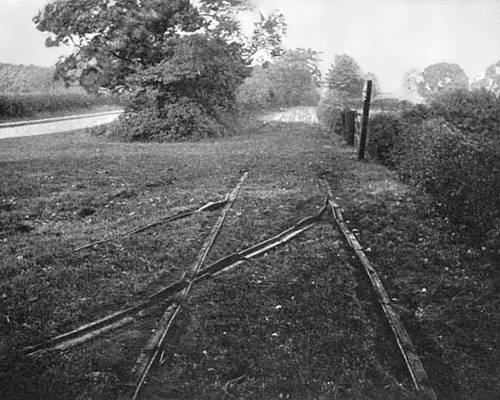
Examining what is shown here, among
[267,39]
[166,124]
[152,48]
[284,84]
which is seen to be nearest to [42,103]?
[152,48]

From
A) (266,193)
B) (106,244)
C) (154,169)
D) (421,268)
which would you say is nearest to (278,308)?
(421,268)

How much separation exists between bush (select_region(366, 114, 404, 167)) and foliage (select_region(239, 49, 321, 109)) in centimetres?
372

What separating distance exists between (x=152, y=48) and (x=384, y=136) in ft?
25.6

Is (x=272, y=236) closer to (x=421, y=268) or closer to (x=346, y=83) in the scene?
(x=421, y=268)

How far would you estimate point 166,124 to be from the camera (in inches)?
549

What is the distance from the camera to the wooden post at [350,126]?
Result: 11.7m

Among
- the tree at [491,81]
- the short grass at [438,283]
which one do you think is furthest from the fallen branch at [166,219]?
the tree at [491,81]

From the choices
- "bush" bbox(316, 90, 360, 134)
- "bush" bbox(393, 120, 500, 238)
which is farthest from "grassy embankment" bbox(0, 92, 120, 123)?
"bush" bbox(393, 120, 500, 238)

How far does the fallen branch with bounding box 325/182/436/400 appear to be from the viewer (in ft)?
8.12

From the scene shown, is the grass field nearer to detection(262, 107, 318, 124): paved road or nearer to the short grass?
the short grass

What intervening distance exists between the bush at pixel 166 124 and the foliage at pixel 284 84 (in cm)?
298

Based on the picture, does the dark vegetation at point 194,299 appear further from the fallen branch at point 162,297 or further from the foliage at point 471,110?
the foliage at point 471,110

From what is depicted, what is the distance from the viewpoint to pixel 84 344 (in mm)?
2877

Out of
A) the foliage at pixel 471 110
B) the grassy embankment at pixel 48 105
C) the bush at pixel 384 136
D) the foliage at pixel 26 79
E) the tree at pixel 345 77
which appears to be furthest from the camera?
the grassy embankment at pixel 48 105
